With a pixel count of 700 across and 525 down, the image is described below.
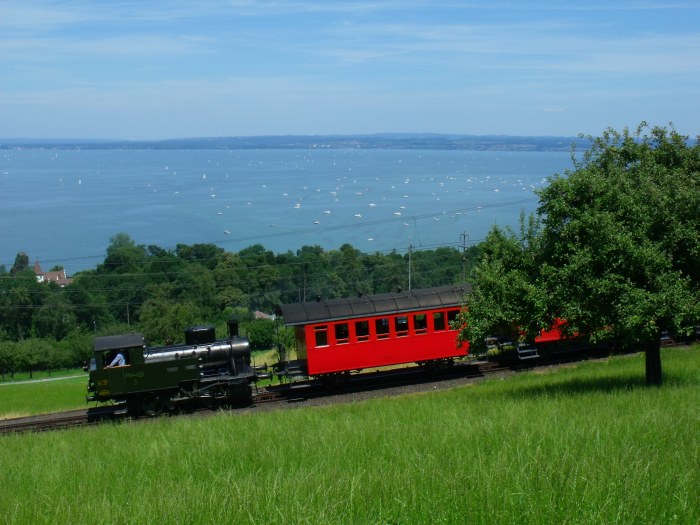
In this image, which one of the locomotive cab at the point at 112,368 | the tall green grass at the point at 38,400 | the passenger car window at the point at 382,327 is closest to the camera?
the locomotive cab at the point at 112,368

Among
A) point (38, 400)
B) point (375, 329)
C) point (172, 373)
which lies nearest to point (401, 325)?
point (375, 329)

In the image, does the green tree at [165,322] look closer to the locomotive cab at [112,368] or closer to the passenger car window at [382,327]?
the locomotive cab at [112,368]

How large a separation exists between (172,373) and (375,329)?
669 cm

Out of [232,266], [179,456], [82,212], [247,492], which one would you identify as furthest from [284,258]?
[82,212]

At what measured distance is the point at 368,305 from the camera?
24.0 m

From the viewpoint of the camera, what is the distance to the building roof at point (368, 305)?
77.8 ft

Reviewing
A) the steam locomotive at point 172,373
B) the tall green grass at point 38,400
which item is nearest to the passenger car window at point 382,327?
the steam locomotive at point 172,373

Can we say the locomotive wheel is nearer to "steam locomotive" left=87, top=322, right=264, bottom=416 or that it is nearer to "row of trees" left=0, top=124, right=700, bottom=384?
"steam locomotive" left=87, top=322, right=264, bottom=416

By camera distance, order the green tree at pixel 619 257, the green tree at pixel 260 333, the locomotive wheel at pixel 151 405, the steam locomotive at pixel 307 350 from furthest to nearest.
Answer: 1. the green tree at pixel 260 333
2. the locomotive wheel at pixel 151 405
3. the steam locomotive at pixel 307 350
4. the green tree at pixel 619 257

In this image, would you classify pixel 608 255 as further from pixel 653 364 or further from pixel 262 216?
pixel 262 216

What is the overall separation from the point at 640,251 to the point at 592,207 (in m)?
1.72

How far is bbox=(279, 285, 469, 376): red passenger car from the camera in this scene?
77.5ft

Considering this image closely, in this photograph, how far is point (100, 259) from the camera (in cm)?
9938

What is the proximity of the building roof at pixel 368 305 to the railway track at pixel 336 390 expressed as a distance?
2267mm
